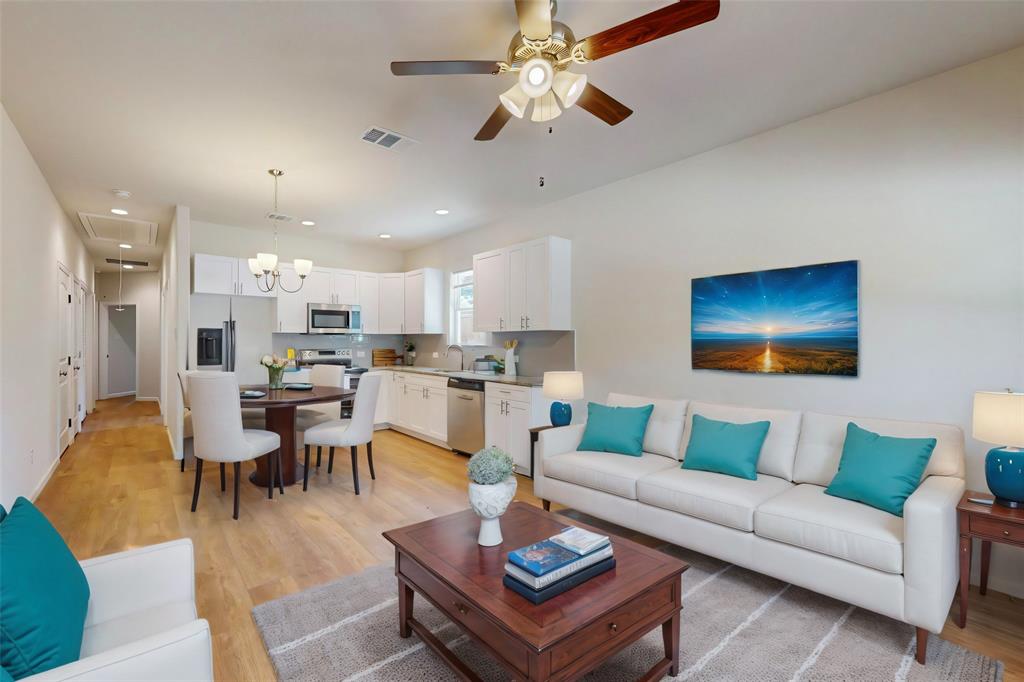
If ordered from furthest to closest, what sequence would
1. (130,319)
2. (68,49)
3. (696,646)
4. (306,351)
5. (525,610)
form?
1. (130,319)
2. (306,351)
3. (68,49)
4. (696,646)
5. (525,610)

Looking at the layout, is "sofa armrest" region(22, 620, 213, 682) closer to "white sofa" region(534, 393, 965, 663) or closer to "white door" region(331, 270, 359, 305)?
"white sofa" region(534, 393, 965, 663)

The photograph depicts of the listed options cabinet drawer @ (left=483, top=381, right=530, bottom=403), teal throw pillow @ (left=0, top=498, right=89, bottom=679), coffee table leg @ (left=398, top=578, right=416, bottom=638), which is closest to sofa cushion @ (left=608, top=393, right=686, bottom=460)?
cabinet drawer @ (left=483, top=381, right=530, bottom=403)

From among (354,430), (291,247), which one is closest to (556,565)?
(354,430)

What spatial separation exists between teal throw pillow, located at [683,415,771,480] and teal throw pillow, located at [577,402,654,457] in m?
0.41

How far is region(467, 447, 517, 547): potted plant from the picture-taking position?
194cm

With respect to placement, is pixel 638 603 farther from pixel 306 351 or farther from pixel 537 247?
pixel 306 351

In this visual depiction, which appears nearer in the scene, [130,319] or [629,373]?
[629,373]

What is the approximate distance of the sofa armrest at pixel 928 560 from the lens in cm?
192

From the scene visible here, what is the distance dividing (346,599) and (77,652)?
4.41 ft

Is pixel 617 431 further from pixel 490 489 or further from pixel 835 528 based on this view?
pixel 490 489

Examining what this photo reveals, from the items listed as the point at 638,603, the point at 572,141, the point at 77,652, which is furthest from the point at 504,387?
the point at 77,652

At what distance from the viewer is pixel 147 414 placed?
8078 mm

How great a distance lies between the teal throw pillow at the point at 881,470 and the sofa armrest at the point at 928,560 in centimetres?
24

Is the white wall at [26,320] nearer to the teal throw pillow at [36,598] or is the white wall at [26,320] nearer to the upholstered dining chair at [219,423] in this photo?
the upholstered dining chair at [219,423]
